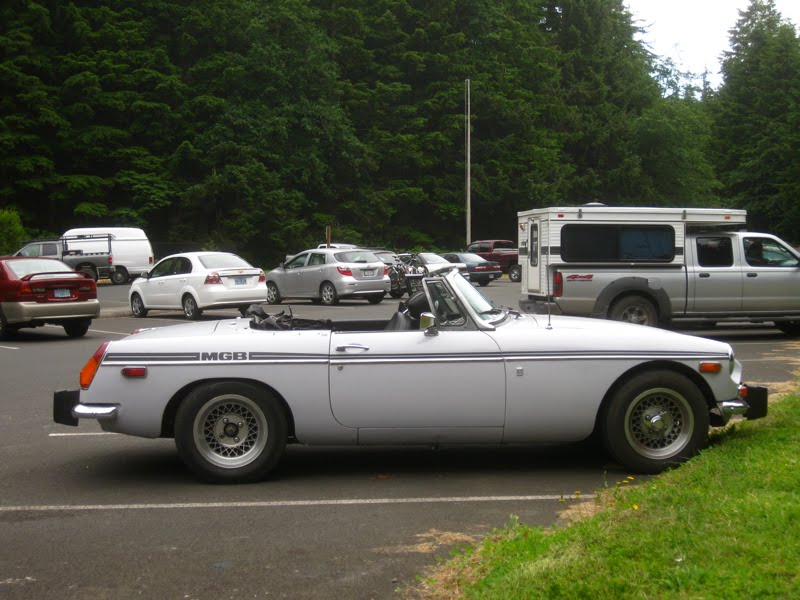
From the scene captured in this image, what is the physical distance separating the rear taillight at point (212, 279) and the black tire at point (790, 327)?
38.8 ft

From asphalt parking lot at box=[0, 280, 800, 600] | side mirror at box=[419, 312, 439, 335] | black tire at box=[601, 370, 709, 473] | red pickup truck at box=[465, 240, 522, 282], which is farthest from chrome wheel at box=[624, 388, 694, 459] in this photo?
red pickup truck at box=[465, 240, 522, 282]

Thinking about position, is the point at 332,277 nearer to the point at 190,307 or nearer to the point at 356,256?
the point at 356,256

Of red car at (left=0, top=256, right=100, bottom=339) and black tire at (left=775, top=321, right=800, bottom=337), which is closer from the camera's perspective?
black tire at (left=775, top=321, right=800, bottom=337)

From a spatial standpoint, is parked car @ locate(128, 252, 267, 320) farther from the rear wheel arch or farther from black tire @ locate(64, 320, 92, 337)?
the rear wheel arch

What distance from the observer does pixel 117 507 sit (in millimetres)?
6340

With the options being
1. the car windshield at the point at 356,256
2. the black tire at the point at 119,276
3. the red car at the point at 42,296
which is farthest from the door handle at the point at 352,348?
the black tire at the point at 119,276

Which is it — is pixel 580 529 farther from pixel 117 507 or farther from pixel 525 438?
pixel 117 507

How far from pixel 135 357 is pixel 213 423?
0.73 meters

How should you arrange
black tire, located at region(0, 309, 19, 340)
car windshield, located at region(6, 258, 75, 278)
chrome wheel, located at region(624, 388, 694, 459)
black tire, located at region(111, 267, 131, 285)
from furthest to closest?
black tire, located at region(111, 267, 131, 285) < car windshield, located at region(6, 258, 75, 278) < black tire, located at region(0, 309, 19, 340) < chrome wheel, located at region(624, 388, 694, 459)

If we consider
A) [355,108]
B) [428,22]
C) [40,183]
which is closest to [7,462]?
[40,183]

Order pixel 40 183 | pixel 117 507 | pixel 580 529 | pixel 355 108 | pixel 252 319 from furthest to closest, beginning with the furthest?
pixel 355 108 → pixel 40 183 → pixel 252 319 → pixel 117 507 → pixel 580 529

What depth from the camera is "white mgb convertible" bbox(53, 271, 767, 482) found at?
22.0ft

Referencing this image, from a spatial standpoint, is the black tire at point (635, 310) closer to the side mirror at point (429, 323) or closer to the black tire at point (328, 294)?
the side mirror at point (429, 323)

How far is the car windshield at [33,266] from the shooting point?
18078 mm
